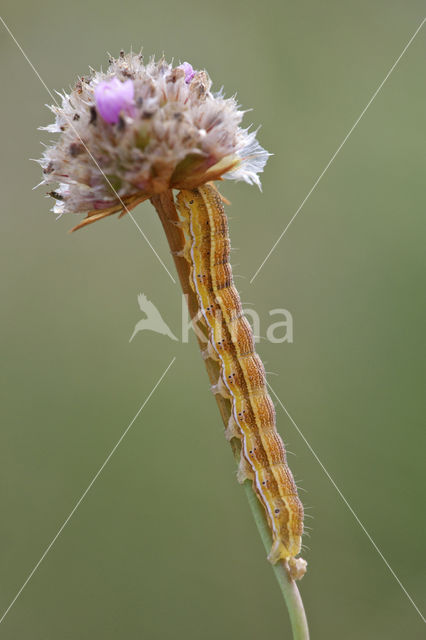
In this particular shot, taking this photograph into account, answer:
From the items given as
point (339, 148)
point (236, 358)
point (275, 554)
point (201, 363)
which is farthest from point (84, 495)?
point (339, 148)

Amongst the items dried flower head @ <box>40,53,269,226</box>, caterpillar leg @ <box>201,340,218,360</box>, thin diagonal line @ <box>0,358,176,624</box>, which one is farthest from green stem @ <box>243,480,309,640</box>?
thin diagonal line @ <box>0,358,176,624</box>

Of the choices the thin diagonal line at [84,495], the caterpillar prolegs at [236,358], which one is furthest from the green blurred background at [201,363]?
the caterpillar prolegs at [236,358]

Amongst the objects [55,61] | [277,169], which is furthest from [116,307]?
[55,61]

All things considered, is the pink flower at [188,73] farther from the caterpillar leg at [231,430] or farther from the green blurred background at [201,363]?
the green blurred background at [201,363]

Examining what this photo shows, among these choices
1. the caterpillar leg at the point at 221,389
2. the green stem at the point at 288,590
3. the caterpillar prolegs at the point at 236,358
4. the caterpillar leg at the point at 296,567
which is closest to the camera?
the green stem at the point at 288,590

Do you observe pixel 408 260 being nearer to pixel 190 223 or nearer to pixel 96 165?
pixel 190 223

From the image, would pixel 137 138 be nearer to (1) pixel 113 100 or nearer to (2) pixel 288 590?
(1) pixel 113 100
